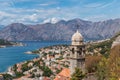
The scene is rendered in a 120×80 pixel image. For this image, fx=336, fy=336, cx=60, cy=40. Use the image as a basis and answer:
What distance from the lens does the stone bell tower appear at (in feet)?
77.3

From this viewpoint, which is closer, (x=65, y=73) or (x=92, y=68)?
(x=92, y=68)

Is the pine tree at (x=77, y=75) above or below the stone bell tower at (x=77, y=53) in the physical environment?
below

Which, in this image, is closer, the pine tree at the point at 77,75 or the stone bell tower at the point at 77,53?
the pine tree at the point at 77,75

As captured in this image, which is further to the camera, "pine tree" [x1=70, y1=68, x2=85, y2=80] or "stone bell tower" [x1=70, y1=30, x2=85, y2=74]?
"stone bell tower" [x1=70, y1=30, x2=85, y2=74]

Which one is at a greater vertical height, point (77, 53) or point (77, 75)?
point (77, 53)

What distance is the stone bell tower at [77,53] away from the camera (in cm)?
2356

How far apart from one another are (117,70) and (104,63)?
520 cm

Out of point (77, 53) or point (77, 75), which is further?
point (77, 53)

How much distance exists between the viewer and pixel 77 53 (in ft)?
77.8

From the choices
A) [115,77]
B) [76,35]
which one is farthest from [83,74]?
A: [115,77]

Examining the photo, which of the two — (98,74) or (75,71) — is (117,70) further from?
(98,74)

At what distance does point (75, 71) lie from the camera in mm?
23109

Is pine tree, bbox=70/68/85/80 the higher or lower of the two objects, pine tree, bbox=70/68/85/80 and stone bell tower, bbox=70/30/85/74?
the lower

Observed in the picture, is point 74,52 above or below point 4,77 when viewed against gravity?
above
